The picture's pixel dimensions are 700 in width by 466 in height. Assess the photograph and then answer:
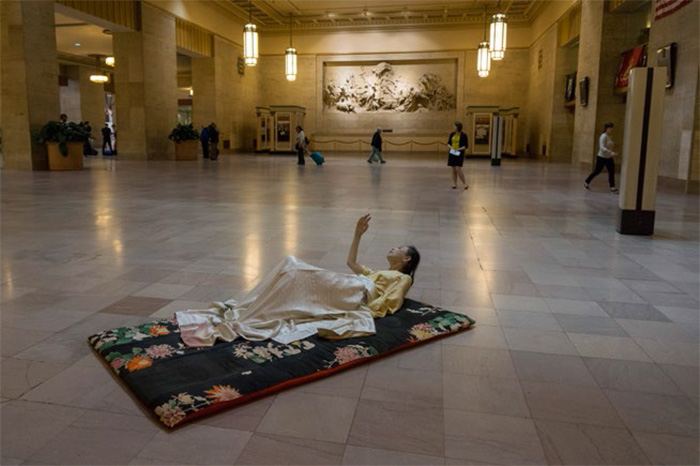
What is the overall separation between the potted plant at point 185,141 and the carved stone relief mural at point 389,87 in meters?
12.4

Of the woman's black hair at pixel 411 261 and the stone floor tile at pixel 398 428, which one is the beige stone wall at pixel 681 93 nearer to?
the woman's black hair at pixel 411 261

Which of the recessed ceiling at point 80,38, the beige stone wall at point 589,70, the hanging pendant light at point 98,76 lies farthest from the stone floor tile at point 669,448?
the hanging pendant light at point 98,76

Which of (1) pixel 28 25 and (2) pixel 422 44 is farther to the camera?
(2) pixel 422 44

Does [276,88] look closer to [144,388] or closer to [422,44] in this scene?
[422,44]

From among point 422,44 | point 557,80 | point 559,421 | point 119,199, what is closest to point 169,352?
point 559,421

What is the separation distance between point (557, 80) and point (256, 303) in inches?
860

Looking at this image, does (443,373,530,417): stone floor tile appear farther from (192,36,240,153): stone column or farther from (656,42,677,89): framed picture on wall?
(192,36,240,153): stone column

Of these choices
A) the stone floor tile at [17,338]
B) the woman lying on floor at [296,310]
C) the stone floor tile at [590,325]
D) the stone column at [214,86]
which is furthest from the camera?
the stone column at [214,86]

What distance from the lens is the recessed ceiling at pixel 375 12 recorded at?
83.5 feet

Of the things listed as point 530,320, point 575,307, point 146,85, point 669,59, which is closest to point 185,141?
point 146,85

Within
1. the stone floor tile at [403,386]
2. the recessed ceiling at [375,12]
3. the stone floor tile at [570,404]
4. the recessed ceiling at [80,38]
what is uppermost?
the recessed ceiling at [375,12]

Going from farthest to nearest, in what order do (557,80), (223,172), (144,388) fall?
(557,80) → (223,172) → (144,388)

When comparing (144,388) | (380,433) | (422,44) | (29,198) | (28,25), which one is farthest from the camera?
(422,44)

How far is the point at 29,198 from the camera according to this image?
930 centimetres
